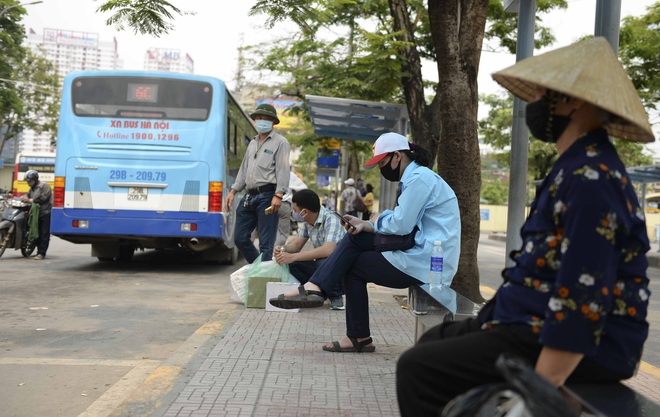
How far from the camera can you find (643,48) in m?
17.1

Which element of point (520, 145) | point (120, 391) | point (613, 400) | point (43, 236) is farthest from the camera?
point (43, 236)

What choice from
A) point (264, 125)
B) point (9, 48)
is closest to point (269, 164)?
point (264, 125)

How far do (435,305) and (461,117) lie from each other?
12.7 feet

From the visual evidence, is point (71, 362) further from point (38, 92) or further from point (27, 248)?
point (38, 92)

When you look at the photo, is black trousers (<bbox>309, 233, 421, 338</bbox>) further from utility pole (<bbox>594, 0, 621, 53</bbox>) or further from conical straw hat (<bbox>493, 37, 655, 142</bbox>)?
conical straw hat (<bbox>493, 37, 655, 142</bbox>)

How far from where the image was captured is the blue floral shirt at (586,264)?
6.91 feet

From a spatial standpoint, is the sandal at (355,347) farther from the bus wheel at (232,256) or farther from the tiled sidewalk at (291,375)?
the bus wheel at (232,256)

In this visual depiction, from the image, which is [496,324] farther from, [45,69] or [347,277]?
[45,69]

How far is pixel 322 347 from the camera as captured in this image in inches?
224

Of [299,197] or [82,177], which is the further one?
[82,177]

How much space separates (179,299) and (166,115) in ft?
12.9

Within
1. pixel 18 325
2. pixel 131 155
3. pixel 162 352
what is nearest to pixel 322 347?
pixel 162 352

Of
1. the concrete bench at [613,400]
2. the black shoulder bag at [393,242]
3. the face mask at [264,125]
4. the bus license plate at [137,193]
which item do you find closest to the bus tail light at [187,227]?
the bus license plate at [137,193]

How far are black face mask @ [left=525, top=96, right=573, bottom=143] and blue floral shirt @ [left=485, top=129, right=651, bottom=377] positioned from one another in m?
0.12
